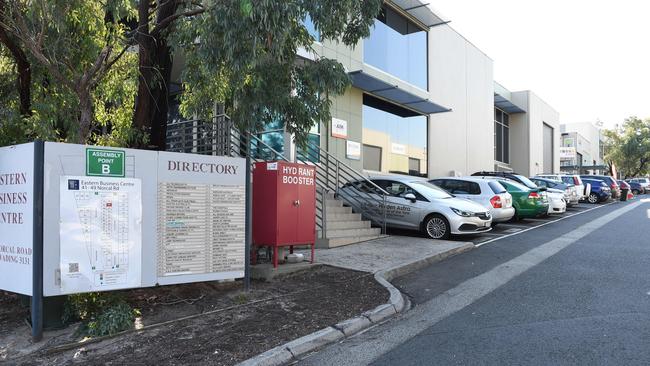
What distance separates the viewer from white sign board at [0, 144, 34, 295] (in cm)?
525

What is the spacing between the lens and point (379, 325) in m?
5.96

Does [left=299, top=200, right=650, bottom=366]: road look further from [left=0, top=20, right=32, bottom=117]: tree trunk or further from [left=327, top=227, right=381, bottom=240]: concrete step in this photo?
[left=0, top=20, right=32, bottom=117]: tree trunk

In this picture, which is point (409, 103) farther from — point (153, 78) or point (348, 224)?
point (153, 78)

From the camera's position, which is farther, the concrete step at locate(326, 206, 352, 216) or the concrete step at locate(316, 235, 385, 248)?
the concrete step at locate(326, 206, 352, 216)

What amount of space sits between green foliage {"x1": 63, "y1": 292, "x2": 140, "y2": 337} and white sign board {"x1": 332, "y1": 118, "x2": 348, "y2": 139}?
1111 cm

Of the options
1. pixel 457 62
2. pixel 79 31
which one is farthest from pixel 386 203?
pixel 457 62

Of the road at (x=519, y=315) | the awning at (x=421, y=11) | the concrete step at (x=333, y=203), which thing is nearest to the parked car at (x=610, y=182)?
the awning at (x=421, y=11)

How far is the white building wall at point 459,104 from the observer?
76.3 ft

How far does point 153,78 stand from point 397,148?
13851mm

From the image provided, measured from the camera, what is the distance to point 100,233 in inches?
217

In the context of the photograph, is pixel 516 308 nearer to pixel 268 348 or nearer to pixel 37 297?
pixel 268 348

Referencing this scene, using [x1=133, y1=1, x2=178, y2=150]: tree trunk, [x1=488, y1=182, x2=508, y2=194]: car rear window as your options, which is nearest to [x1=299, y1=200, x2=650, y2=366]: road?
[x1=488, y1=182, x2=508, y2=194]: car rear window

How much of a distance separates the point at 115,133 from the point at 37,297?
10.7 ft

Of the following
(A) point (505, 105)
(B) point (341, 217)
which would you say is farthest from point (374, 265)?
(A) point (505, 105)
